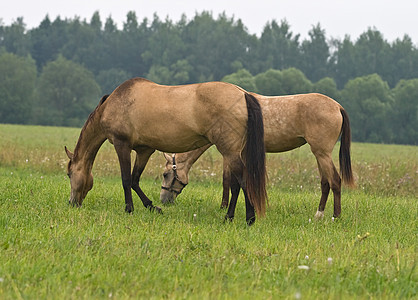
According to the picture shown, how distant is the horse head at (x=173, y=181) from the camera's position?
884 cm

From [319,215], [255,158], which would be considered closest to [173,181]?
[255,158]

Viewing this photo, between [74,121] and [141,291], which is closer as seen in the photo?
[141,291]

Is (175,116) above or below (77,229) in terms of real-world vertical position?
above

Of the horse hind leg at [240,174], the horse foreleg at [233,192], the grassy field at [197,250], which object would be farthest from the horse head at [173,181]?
the horse hind leg at [240,174]

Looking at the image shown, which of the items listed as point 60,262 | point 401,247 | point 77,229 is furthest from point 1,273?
point 401,247

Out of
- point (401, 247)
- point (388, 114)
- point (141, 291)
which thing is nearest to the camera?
point (141, 291)

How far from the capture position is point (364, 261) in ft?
15.3

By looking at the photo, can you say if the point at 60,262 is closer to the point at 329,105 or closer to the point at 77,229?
the point at 77,229

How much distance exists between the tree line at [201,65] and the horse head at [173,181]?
5884 centimetres

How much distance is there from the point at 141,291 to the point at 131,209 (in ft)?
12.9

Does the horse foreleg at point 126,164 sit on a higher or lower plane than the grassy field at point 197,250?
higher

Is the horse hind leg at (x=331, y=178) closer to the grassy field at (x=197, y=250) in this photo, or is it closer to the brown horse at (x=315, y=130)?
the brown horse at (x=315, y=130)

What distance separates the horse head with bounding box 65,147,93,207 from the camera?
26.1 feet

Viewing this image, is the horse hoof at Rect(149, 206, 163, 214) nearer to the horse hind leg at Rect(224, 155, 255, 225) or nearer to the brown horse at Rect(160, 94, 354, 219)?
the brown horse at Rect(160, 94, 354, 219)
